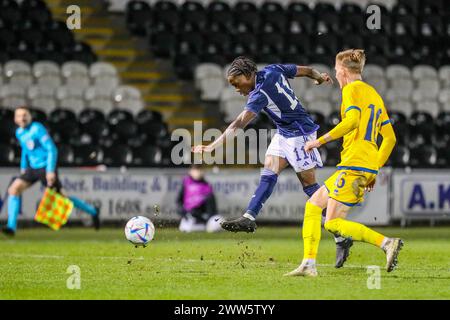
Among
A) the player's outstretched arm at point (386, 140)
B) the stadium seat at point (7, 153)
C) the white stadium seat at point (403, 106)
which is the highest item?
the white stadium seat at point (403, 106)

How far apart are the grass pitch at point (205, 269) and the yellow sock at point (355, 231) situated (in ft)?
1.27

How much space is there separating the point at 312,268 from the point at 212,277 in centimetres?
95

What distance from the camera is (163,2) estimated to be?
22156 mm

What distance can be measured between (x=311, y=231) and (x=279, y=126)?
1.37 meters

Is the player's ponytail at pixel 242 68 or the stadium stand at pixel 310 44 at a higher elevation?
the stadium stand at pixel 310 44

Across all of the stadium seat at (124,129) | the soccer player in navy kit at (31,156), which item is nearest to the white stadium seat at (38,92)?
the stadium seat at (124,129)

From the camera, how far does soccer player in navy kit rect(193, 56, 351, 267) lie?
976cm

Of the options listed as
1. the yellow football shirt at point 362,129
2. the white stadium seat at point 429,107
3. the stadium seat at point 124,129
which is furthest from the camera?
the white stadium seat at point 429,107

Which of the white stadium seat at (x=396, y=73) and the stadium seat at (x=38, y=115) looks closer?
the stadium seat at (x=38, y=115)

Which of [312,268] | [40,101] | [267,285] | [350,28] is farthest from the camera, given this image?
[350,28]

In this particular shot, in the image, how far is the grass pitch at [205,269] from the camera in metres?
8.19

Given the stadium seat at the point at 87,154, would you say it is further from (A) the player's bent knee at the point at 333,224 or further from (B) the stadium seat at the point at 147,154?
(A) the player's bent knee at the point at 333,224

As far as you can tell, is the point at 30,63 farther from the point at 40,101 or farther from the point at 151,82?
the point at 151,82
